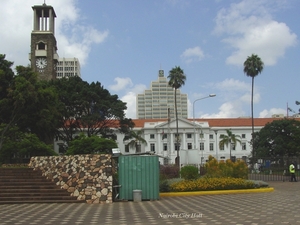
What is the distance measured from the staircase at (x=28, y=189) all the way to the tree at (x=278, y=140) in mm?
42227

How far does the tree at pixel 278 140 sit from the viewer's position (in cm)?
5409

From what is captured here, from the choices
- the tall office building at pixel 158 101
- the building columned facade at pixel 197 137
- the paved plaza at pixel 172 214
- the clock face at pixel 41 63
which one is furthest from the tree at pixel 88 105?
the tall office building at pixel 158 101

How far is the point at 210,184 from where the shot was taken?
18.9 meters

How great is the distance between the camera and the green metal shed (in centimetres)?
1669

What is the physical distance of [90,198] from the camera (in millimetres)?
16359

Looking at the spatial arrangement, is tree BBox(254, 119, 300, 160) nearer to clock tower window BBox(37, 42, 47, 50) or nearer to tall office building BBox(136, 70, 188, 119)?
clock tower window BBox(37, 42, 47, 50)

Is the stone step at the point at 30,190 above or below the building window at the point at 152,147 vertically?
below

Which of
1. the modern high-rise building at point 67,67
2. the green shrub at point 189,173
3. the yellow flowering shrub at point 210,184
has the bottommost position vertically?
the yellow flowering shrub at point 210,184

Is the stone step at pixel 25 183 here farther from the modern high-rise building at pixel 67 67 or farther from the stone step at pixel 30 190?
the modern high-rise building at pixel 67 67

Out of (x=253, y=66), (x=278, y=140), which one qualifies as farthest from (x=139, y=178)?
(x=278, y=140)

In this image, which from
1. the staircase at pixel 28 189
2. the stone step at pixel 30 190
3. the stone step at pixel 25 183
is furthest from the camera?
the stone step at pixel 25 183

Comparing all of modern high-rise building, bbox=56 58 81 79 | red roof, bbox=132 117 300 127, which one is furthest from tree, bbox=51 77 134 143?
modern high-rise building, bbox=56 58 81 79

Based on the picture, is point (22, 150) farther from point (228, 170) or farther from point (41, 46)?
point (41, 46)

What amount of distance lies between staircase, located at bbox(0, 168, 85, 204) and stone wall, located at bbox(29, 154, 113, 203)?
328 millimetres
